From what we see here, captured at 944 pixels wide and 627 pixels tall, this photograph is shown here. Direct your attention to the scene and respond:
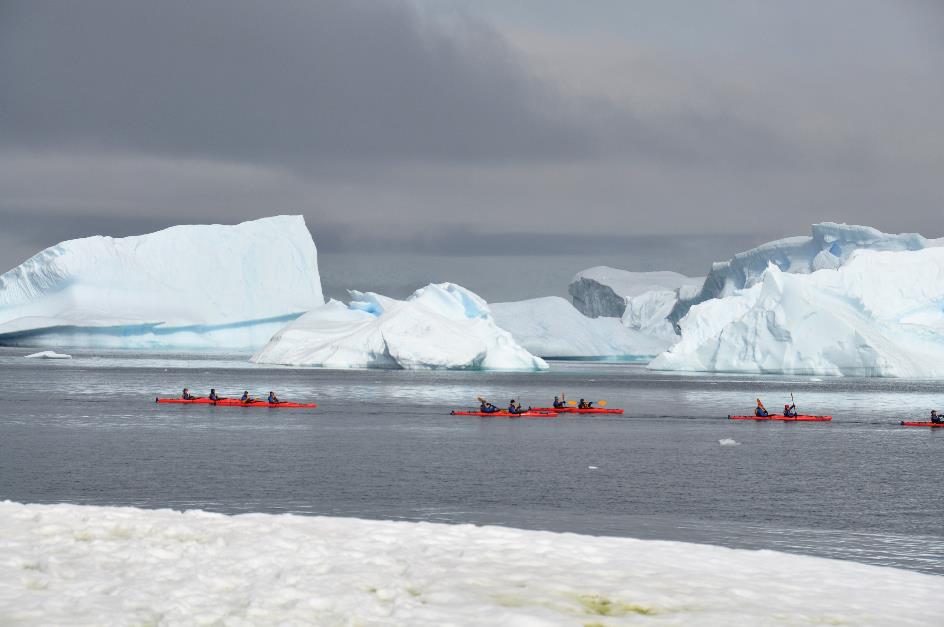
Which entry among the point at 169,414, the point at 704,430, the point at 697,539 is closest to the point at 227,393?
the point at 169,414

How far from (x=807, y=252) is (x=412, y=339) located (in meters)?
48.9

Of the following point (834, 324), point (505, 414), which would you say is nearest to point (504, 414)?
point (505, 414)

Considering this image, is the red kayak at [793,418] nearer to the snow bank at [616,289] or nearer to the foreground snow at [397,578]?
the foreground snow at [397,578]

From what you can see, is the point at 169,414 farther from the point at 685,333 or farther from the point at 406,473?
the point at 685,333

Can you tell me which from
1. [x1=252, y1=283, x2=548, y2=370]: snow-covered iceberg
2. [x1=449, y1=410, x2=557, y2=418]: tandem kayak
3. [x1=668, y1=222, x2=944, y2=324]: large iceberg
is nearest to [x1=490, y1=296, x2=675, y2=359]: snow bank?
[x1=668, y1=222, x2=944, y2=324]: large iceberg

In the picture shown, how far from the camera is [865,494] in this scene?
25.2m

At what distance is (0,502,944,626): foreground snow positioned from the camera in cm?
723

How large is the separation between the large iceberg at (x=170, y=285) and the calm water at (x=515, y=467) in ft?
181

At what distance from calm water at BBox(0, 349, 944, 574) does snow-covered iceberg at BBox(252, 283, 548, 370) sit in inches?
714

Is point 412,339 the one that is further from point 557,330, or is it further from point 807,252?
point 807,252

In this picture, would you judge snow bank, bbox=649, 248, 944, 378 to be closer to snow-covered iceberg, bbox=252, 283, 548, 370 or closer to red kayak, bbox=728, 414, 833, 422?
snow-covered iceberg, bbox=252, 283, 548, 370

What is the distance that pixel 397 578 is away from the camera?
8.16 m

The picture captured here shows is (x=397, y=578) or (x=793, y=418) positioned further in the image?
(x=793, y=418)

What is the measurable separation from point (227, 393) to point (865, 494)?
46.9 m
